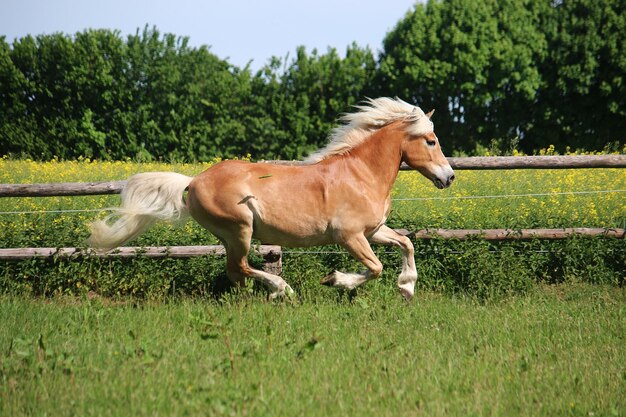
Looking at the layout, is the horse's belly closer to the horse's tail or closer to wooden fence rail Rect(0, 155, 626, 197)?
the horse's tail

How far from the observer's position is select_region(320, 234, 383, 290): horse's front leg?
7152mm

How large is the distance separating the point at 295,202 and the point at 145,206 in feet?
4.63

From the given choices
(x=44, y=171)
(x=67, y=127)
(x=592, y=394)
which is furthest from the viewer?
(x=67, y=127)

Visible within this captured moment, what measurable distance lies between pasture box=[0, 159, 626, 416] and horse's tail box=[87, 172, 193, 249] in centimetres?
72

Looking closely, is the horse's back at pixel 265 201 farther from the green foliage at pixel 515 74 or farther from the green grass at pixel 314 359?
the green foliage at pixel 515 74

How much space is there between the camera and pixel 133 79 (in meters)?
25.7

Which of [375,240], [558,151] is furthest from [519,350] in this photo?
[558,151]

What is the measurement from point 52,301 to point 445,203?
5.25 meters

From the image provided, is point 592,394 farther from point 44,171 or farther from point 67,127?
point 67,127

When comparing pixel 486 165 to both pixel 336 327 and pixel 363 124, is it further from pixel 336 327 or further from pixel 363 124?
pixel 336 327

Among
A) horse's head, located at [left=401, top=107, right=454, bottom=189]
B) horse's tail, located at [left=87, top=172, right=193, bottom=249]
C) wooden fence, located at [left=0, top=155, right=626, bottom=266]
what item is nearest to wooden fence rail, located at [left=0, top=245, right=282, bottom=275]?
wooden fence, located at [left=0, top=155, right=626, bottom=266]

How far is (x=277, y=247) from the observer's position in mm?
8227

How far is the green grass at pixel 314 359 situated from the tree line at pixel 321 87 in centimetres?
1630

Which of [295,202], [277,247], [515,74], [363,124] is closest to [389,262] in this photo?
[277,247]
